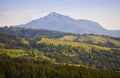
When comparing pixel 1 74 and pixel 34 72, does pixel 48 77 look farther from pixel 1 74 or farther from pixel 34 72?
pixel 1 74

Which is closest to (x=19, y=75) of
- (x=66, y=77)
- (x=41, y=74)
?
(x=41, y=74)

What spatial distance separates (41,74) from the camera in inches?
7815

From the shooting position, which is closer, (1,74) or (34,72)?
(1,74)

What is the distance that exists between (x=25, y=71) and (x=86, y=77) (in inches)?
1934

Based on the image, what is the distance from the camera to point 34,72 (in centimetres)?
19862

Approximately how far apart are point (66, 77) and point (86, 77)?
16.2 m

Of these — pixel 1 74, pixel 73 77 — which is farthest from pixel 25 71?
pixel 73 77

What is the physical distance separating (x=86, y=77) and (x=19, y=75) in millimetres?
53264

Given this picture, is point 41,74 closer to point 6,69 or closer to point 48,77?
point 48,77

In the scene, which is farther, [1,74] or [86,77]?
[86,77]

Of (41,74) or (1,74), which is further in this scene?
(41,74)

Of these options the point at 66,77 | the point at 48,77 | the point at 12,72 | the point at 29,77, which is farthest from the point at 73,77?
the point at 12,72

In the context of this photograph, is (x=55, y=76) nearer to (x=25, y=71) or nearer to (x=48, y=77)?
(x=48, y=77)

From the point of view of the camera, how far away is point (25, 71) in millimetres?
197000
